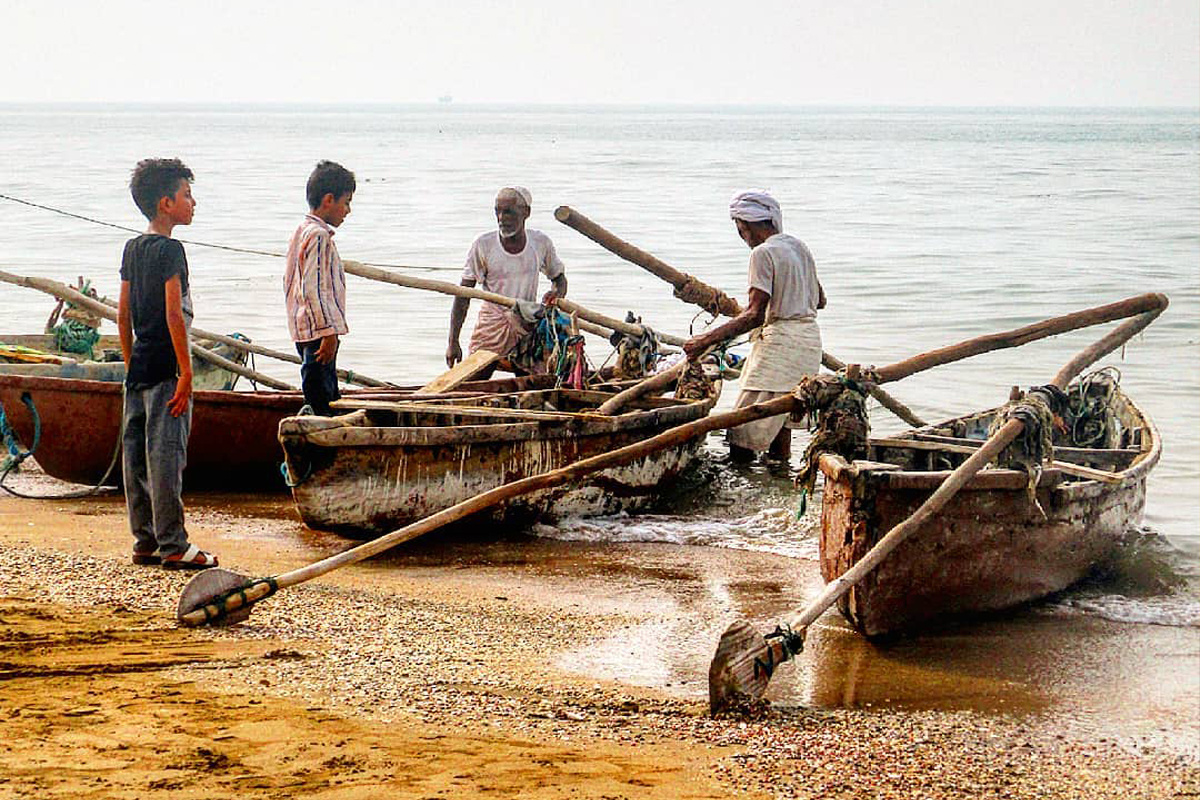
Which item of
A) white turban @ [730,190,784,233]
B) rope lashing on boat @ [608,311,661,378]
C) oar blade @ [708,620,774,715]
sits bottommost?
oar blade @ [708,620,774,715]

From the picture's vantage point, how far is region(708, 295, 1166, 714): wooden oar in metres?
5.11

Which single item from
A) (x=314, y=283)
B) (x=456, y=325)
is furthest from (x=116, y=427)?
(x=456, y=325)

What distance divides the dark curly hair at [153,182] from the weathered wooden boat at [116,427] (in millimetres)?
2349

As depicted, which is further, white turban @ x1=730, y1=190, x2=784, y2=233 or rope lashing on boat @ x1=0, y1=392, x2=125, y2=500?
rope lashing on boat @ x1=0, y1=392, x2=125, y2=500

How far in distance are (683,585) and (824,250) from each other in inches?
831

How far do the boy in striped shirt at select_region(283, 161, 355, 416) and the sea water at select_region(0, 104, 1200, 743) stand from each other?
1.96 meters

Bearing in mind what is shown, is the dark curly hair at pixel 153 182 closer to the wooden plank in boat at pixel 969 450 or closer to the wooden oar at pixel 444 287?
the wooden oar at pixel 444 287

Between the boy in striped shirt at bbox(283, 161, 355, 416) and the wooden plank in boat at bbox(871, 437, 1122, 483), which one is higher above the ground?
the boy in striped shirt at bbox(283, 161, 355, 416)

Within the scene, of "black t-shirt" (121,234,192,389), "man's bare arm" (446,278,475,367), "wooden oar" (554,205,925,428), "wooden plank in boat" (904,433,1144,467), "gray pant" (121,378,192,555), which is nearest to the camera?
"black t-shirt" (121,234,192,389)

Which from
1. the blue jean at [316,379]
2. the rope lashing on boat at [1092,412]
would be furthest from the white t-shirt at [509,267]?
the rope lashing on boat at [1092,412]

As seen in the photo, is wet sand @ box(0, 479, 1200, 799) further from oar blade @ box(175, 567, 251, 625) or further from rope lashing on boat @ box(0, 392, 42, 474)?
rope lashing on boat @ box(0, 392, 42, 474)

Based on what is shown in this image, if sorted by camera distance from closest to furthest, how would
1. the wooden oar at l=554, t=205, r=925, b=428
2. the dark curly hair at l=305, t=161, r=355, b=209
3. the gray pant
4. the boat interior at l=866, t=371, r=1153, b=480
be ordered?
the gray pant < the dark curly hair at l=305, t=161, r=355, b=209 < the boat interior at l=866, t=371, r=1153, b=480 < the wooden oar at l=554, t=205, r=925, b=428

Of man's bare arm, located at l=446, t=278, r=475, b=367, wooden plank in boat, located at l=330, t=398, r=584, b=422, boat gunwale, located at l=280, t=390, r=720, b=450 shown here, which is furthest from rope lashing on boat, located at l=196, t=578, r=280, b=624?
man's bare arm, located at l=446, t=278, r=475, b=367

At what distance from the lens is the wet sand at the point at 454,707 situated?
4172 millimetres
